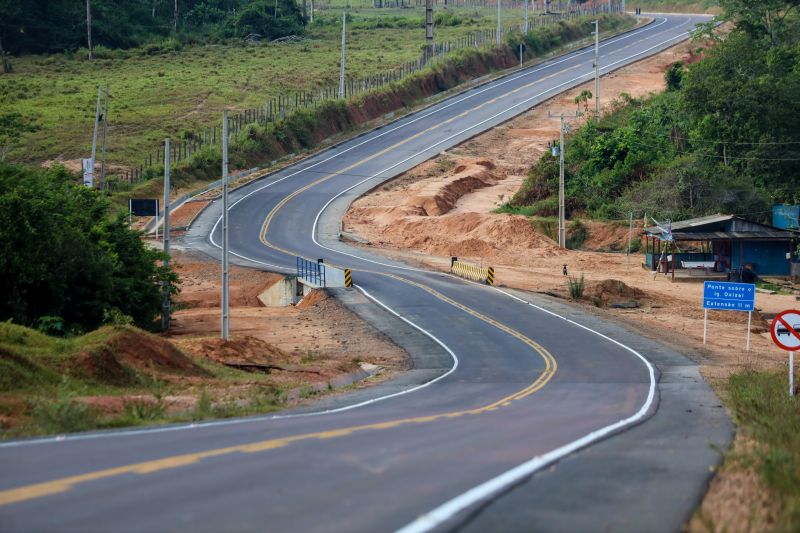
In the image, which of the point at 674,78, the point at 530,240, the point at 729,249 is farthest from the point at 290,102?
the point at 729,249

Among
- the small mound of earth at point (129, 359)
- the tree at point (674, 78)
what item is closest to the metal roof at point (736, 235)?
the small mound of earth at point (129, 359)

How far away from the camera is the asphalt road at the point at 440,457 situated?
1005cm

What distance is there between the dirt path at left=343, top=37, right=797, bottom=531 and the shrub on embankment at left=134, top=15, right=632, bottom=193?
41.6 feet

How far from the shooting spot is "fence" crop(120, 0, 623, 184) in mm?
79250

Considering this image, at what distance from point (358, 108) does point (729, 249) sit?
45.2 meters

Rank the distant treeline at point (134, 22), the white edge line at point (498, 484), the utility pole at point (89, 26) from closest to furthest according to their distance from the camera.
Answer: the white edge line at point (498, 484), the utility pole at point (89, 26), the distant treeline at point (134, 22)

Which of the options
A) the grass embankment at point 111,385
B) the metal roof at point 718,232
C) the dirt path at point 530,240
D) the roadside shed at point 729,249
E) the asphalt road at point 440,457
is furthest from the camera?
the roadside shed at point 729,249

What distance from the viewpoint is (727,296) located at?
35750mm

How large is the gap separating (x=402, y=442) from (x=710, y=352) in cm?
2344

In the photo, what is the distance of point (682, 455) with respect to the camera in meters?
14.6

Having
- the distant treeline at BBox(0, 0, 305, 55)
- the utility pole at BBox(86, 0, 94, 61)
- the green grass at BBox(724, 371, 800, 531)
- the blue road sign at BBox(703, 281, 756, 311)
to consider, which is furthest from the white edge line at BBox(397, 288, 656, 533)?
the distant treeline at BBox(0, 0, 305, 55)

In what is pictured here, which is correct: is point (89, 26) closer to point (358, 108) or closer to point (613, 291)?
point (358, 108)

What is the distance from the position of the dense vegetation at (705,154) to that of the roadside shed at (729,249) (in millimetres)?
7802

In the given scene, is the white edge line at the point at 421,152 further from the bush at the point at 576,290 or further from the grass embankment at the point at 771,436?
the grass embankment at the point at 771,436
